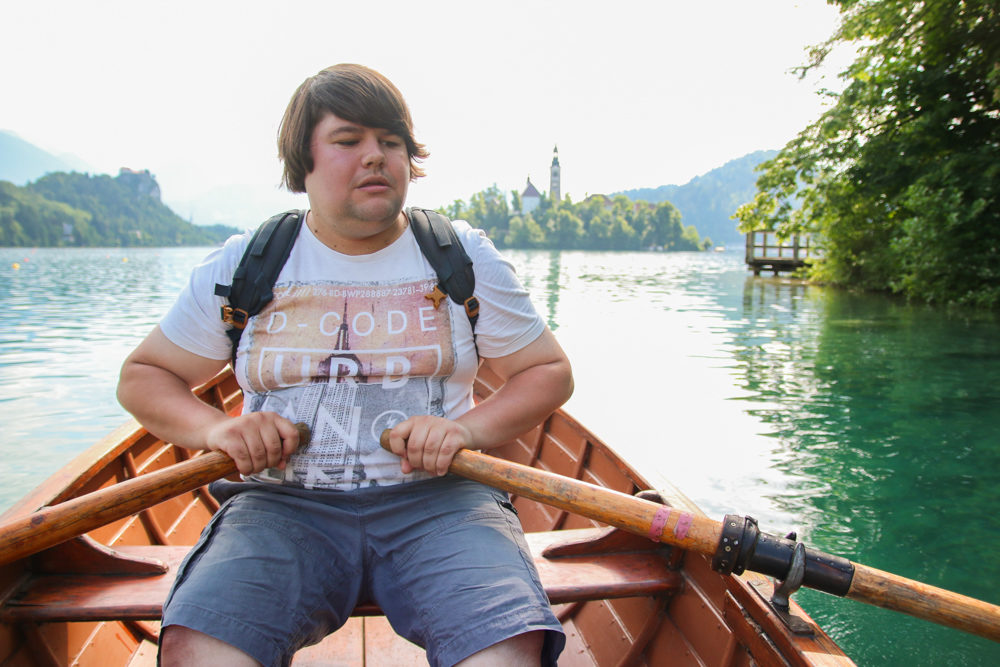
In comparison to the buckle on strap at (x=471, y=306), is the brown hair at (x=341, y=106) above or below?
above

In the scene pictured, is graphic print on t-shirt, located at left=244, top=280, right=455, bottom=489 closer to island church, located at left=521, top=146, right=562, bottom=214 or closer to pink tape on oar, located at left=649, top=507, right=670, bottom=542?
pink tape on oar, located at left=649, top=507, right=670, bottom=542

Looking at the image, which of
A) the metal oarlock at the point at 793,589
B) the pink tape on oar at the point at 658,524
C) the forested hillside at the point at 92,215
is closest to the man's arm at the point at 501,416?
the pink tape on oar at the point at 658,524

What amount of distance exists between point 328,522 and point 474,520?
38 centimetres

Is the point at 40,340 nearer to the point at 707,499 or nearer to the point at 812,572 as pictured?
the point at 707,499

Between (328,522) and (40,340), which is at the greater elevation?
(328,522)

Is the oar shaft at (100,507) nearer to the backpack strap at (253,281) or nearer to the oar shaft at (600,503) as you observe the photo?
the backpack strap at (253,281)

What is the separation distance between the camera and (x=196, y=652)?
140cm

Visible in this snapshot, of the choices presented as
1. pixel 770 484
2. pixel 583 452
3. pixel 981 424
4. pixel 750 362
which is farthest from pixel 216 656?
pixel 750 362

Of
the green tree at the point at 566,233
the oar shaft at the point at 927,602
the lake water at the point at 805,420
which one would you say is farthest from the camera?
the green tree at the point at 566,233

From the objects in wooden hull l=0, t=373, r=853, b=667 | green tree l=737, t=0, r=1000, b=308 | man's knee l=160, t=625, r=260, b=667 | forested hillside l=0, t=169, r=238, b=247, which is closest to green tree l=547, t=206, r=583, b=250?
forested hillside l=0, t=169, r=238, b=247

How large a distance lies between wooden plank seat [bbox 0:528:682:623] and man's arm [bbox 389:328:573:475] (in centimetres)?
47

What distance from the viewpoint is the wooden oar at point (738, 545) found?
5.48ft

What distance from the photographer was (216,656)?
140cm

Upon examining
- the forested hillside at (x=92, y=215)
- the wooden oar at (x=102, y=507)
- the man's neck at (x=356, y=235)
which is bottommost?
the wooden oar at (x=102, y=507)
